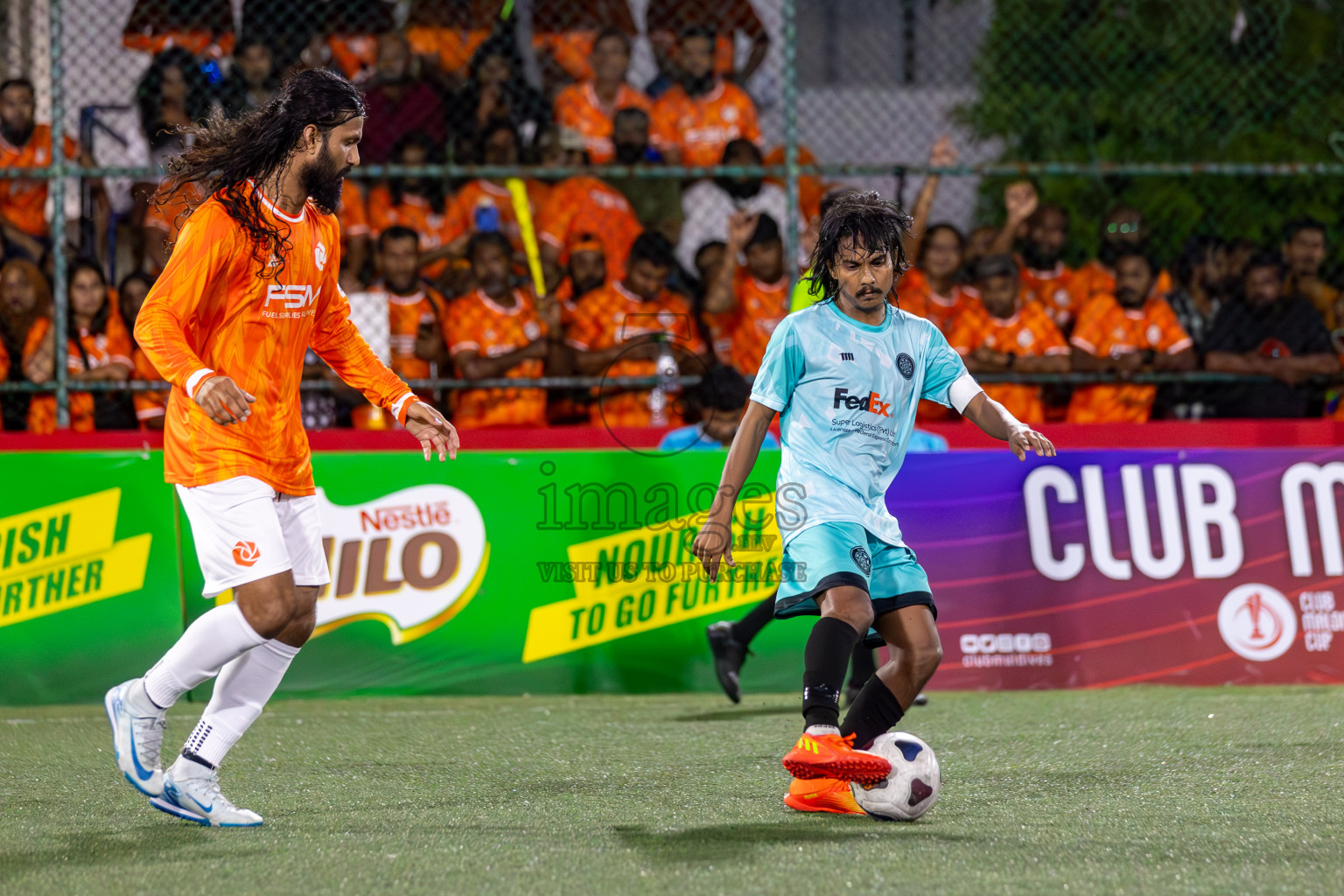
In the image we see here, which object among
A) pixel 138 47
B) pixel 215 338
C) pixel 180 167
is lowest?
pixel 215 338

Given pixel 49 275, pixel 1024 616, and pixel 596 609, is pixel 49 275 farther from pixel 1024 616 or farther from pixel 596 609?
pixel 1024 616

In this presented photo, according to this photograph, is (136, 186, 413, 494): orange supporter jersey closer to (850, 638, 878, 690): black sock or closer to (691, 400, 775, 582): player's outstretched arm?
(691, 400, 775, 582): player's outstretched arm

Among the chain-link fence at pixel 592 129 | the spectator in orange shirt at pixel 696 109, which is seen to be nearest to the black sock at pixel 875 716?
the chain-link fence at pixel 592 129

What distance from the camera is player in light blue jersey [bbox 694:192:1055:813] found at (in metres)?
4.11

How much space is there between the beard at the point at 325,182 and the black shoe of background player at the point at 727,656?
2974 mm

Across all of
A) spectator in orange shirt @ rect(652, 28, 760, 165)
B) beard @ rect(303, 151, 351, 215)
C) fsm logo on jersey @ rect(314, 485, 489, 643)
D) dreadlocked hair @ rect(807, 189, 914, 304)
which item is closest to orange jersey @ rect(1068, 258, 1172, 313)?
spectator in orange shirt @ rect(652, 28, 760, 165)

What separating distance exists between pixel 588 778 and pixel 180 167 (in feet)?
7.35

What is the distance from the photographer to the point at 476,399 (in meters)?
8.16

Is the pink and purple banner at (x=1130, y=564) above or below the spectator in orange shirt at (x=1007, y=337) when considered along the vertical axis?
below

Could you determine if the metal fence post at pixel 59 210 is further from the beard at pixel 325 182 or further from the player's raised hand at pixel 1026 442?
the player's raised hand at pixel 1026 442

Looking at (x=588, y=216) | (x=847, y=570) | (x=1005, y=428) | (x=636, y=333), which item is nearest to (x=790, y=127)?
(x=636, y=333)

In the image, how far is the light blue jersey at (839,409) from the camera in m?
4.21

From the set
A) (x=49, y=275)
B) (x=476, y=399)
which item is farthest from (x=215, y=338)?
(x=49, y=275)

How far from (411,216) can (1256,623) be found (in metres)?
5.26
